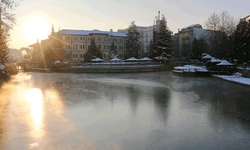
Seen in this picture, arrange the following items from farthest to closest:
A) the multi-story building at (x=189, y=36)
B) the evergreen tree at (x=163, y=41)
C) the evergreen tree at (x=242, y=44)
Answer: the multi-story building at (x=189, y=36)
the evergreen tree at (x=163, y=41)
the evergreen tree at (x=242, y=44)

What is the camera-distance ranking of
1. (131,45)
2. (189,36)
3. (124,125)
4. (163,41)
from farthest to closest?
(189,36) < (131,45) < (163,41) < (124,125)

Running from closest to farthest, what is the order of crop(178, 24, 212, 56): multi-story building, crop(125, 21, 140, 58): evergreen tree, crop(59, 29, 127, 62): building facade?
crop(125, 21, 140, 58): evergreen tree → crop(59, 29, 127, 62): building facade → crop(178, 24, 212, 56): multi-story building

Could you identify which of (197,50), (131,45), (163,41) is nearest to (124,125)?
(163,41)

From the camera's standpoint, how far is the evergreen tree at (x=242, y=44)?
33.5 meters

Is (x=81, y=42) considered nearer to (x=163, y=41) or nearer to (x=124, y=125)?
(x=163, y=41)

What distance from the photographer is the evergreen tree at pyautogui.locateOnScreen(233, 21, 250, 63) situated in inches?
1318

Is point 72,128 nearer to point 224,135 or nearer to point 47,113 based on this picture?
point 47,113

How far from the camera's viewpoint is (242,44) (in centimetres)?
3450

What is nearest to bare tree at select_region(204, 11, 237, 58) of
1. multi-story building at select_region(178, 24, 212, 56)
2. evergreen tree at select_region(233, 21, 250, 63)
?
evergreen tree at select_region(233, 21, 250, 63)

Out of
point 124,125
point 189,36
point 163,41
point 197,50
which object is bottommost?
point 124,125

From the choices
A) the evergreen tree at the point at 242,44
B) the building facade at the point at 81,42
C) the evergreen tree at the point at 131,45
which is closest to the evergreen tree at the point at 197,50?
the evergreen tree at the point at 131,45

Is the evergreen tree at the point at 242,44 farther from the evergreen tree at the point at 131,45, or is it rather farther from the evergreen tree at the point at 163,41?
the evergreen tree at the point at 131,45

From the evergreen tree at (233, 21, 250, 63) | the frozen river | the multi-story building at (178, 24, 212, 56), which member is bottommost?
the frozen river

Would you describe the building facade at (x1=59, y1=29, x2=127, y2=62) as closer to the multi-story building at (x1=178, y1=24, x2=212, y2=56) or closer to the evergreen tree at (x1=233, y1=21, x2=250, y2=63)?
the multi-story building at (x1=178, y1=24, x2=212, y2=56)
